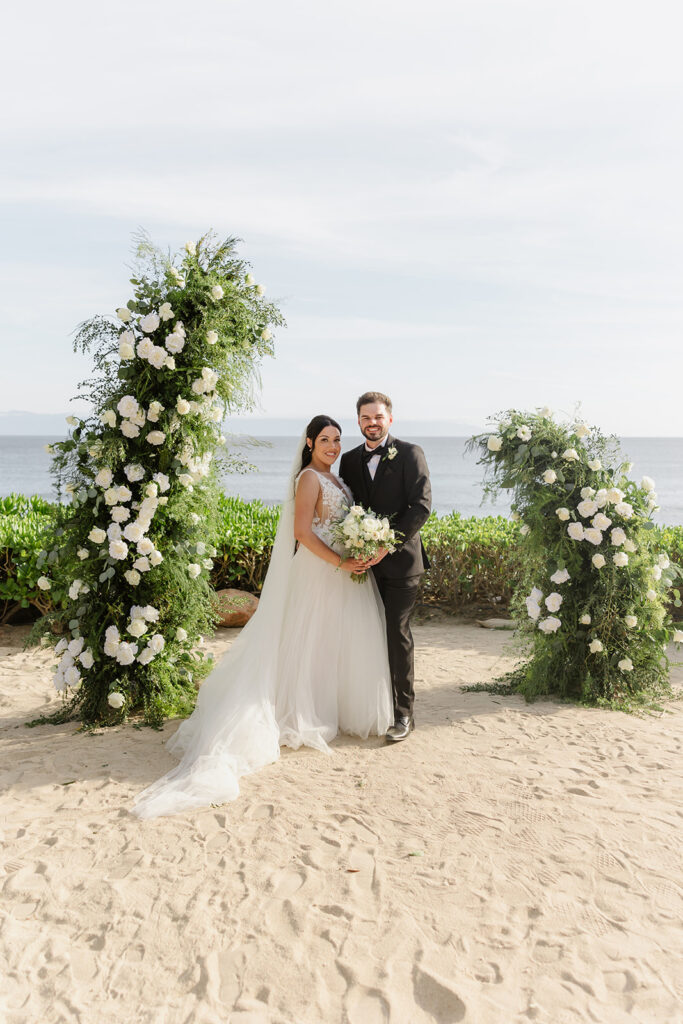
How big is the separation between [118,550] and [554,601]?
350 cm

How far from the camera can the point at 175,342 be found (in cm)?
518

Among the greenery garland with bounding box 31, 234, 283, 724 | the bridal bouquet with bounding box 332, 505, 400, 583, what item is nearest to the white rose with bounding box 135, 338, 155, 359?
the greenery garland with bounding box 31, 234, 283, 724

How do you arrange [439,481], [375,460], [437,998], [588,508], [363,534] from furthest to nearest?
[439,481], [588,508], [375,460], [363,534], [437,998]

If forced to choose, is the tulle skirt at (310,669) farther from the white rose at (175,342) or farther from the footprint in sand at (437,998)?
the footprint in sand at (437,998)

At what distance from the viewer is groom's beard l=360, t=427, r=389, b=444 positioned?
17.5ft

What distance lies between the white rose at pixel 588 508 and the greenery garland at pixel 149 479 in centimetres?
280

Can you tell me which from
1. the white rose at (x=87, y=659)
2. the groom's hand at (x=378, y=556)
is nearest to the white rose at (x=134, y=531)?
the white rose at (x=87, y=659)

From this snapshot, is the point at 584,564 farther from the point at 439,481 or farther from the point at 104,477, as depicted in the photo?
the point at 439,481

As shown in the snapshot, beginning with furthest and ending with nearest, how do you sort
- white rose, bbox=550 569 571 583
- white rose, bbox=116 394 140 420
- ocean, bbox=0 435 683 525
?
ocean, bbox=0 435 683 525 < white rose, bbox=550 569 571 583 < white rose, bbox=116 394 140 420

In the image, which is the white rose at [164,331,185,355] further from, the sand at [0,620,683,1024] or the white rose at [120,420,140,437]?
the sand at [0,620,683,1024]

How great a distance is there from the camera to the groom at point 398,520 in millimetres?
5352

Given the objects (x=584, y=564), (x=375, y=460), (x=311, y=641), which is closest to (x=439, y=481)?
(x=584, y=564)

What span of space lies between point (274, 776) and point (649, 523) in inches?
144

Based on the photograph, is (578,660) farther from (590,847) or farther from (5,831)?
(5,831)
